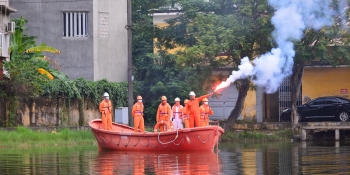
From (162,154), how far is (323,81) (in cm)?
2036

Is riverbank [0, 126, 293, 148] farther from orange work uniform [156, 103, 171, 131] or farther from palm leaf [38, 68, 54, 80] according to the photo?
orange work uniform [156, 103, 171, 131]

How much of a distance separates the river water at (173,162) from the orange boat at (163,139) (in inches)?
23.8

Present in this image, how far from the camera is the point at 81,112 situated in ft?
135

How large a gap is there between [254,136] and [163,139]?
11.4 m

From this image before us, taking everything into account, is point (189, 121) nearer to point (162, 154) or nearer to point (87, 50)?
point (162, 154)

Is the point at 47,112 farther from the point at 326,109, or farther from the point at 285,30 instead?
the point at 326,109

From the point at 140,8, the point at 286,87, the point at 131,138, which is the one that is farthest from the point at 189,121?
the point at 140,8

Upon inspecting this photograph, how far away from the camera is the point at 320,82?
46.6 metres

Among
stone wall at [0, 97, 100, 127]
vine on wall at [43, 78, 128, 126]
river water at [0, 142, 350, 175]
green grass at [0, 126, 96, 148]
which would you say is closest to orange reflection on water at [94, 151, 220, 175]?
river water at [0, 142, 350, 175]

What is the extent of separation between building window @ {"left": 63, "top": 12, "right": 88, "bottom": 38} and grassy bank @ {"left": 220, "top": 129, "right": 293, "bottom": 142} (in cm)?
1185

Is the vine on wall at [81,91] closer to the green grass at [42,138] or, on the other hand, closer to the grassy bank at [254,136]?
the green grass at [42,138]

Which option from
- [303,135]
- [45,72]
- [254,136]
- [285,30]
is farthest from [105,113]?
[303,135]

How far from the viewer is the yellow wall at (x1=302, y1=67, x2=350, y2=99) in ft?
152

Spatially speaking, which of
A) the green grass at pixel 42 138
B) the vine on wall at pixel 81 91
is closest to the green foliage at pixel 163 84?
the vine on wall at pixel 81 91
